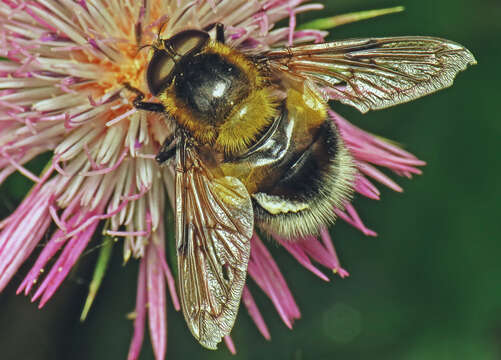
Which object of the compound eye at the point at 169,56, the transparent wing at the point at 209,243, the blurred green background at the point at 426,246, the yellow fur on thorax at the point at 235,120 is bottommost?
the blurred green background at the point at 426,246

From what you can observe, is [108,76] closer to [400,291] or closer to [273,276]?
[273,276]

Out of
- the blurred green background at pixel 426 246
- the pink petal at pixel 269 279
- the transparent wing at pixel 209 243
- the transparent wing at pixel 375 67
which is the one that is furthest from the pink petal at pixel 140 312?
the transparent wing at pixel 375 67

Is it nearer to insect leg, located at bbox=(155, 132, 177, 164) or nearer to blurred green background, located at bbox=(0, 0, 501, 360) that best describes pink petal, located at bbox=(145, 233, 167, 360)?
Answer: insect leg, located at bbox=(155, 132, 177, 164)

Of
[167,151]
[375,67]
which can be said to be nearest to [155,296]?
[167,151]

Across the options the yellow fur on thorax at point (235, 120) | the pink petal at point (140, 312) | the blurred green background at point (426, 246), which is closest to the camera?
the yellow fur on thorax at point (235, 120)

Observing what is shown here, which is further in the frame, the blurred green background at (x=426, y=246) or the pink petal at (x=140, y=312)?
the blurred green background at (x=426, y=246)

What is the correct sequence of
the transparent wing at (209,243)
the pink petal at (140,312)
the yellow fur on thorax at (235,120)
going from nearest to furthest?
the transparent wing at (209,243) < the yellow fur on thorax at (235,120) < the pink petal at (140,312)

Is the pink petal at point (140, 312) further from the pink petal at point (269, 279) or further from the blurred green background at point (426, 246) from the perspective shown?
the blurred green background at point (426, 246)
